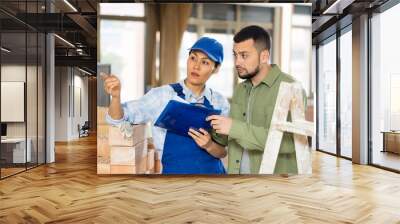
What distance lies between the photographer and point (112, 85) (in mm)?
5906

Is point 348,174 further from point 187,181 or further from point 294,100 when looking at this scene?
point 187,181

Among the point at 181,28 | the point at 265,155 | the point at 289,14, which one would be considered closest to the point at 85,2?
the point at 181,28

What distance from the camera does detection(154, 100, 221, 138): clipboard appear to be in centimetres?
583

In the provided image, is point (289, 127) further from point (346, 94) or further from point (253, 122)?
point (346, 94)

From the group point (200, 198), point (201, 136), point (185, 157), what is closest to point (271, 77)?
point (201, 136)

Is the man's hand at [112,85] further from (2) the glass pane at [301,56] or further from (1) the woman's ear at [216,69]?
(2) the glass pane at [301,56]

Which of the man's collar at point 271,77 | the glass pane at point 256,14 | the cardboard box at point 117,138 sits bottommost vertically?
the cardboard box at point 117,138

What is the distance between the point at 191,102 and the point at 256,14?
158 centimetres

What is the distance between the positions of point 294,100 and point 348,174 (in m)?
1.80

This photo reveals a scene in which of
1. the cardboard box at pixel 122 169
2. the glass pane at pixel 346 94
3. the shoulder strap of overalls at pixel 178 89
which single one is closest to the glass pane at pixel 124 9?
the shoulder strap of overalls at pixel 178 89

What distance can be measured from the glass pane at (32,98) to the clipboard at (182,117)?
8.98 ft

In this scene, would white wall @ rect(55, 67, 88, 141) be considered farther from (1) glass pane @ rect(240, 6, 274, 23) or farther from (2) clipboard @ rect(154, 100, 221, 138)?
(1) glass pane @ rect(240, 6, 274, 23)

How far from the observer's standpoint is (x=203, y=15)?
6078 mm

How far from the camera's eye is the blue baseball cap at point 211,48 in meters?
5.95
